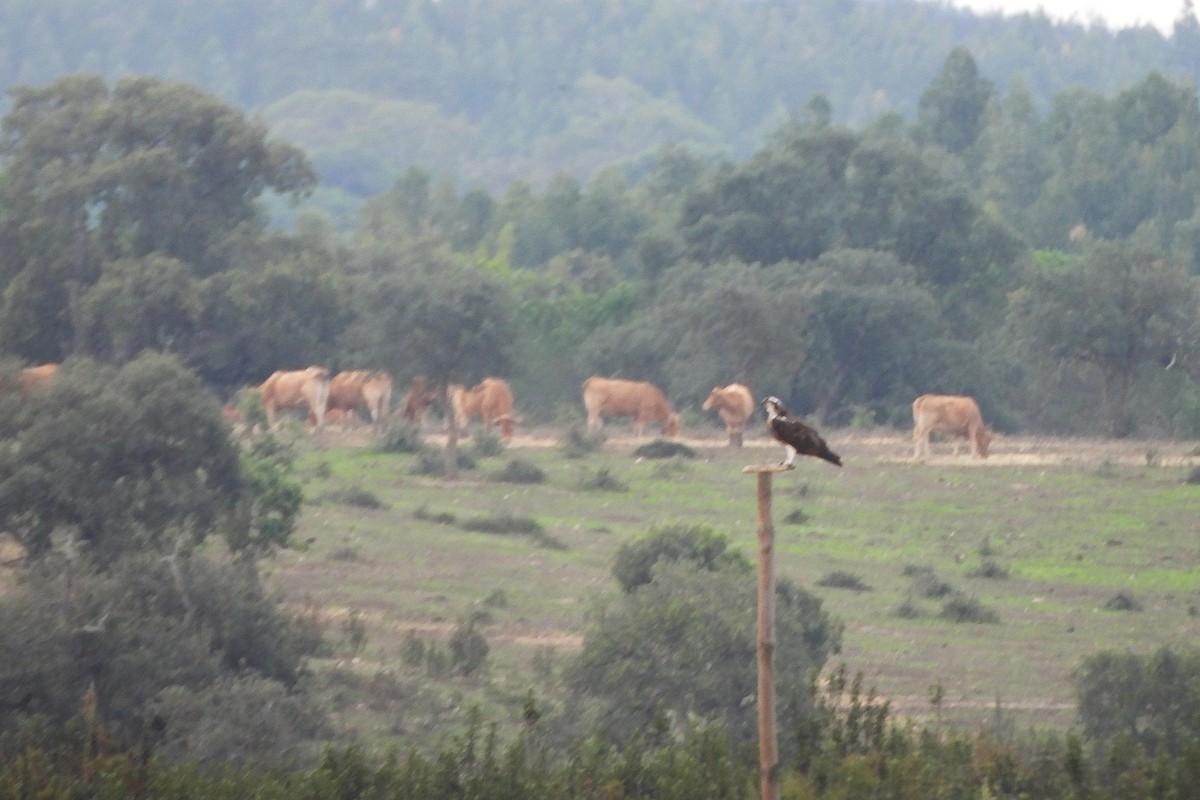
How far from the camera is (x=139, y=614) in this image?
14648mm

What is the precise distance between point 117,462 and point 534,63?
11928 centimetres

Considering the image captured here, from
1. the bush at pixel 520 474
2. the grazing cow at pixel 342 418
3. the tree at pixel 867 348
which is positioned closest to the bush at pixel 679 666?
the bush at pixel 520 474

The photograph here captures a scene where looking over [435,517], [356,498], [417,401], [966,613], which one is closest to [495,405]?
[417,401]

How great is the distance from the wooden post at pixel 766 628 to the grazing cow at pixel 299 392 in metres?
20.4

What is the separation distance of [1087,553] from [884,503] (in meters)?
3.06

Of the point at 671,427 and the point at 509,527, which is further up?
the point at 671,427

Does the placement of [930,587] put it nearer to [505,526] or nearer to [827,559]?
[827,559]

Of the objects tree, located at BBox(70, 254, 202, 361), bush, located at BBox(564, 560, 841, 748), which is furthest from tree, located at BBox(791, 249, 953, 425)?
bush, located at BBox(564, 560, 841, 748)

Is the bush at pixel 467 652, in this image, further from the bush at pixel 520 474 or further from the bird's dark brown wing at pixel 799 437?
the bush at pixel 520 474

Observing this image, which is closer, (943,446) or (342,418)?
(943,446)

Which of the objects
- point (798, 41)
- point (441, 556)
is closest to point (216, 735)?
point (441, 556)

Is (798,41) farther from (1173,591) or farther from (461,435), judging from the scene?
(1173,591)

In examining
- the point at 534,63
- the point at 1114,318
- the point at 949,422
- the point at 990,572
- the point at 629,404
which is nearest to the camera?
the point at 990,572

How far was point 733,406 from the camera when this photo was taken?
1136 inches
